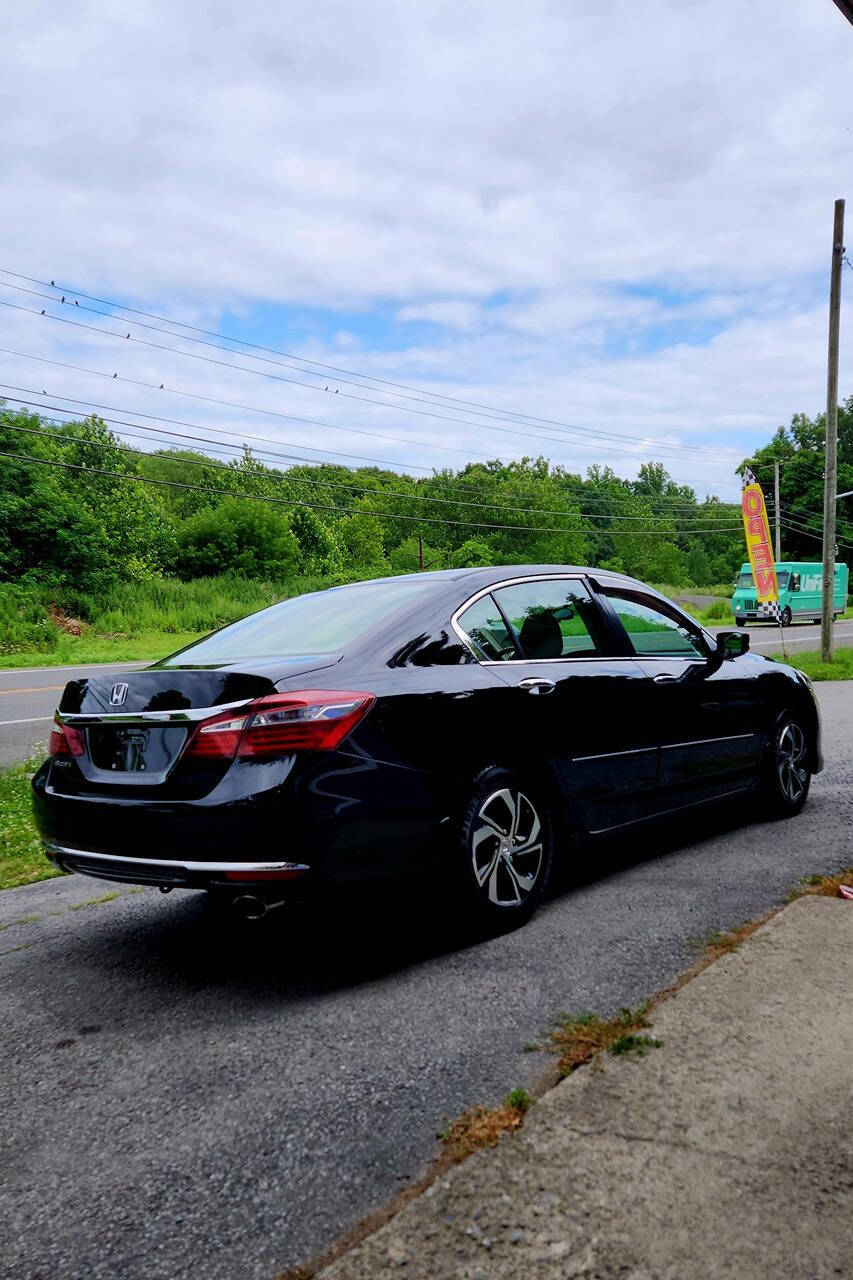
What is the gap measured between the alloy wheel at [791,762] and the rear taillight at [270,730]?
138 inches

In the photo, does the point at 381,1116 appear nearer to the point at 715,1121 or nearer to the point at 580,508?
the point at 715,1121

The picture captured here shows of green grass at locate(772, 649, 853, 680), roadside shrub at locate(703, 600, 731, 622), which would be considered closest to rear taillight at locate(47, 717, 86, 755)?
green grass at locate(772, 649, 853, 680)

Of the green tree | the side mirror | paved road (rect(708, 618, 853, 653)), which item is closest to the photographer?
the side mirror

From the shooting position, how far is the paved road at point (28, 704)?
33.3ft

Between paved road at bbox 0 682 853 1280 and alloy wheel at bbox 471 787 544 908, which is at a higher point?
alloy wheel at bbox 471 787 544 908

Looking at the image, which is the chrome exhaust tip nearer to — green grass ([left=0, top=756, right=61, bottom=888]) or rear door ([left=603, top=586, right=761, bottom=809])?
green grass ([left=0, top=756, right=61, bottom=888])

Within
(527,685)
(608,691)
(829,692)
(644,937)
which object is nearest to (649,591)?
(608,691)

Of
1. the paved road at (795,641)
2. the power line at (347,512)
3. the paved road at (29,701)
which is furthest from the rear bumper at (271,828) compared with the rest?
the power line at (347,512)

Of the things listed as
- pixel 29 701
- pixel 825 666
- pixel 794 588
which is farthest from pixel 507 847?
pixel 794 588

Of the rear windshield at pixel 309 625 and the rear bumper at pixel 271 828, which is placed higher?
the rear windshield at pixel 309 625

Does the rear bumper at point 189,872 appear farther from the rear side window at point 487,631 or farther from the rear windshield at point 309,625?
the rear side window at point 487,631

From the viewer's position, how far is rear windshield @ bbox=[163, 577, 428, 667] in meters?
3.95

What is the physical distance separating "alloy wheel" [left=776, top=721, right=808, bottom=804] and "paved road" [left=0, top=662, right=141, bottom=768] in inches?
257

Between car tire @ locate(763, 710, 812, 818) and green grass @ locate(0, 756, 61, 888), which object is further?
car tire @ locate(763, 710, 812, 818)
